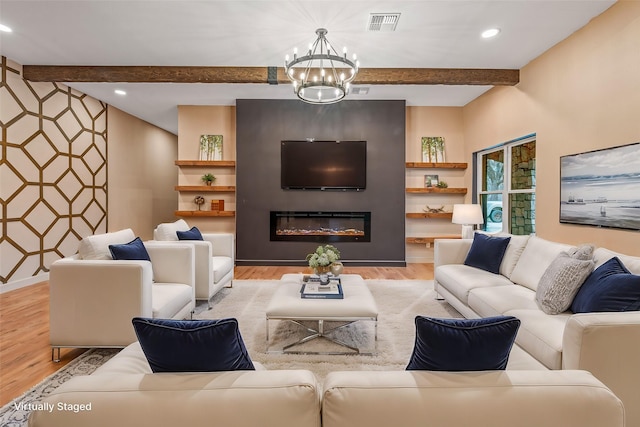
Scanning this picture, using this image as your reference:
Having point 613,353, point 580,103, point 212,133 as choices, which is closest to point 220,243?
point 212,133

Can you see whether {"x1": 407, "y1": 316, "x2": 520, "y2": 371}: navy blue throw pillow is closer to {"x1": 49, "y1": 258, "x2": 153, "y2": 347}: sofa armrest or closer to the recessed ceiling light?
{"x1": 49, "y1": 258, "x2": 153, "y2": 347}: sofa armrest

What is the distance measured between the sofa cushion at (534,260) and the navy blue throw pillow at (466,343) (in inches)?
83.7

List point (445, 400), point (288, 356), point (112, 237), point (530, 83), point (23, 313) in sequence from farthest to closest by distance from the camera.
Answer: point (530, 83), point (23, 313), point (112, 237), point (288, 356), point (445, 400)

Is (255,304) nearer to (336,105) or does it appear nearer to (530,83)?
(336,105)

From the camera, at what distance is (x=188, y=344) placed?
3.55 feet

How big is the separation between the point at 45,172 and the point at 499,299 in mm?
5844

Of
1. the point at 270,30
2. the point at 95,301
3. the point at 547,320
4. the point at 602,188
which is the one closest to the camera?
the point at 547,320

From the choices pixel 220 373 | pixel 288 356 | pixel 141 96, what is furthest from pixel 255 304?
pixel 141 96

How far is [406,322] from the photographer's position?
10.5 feet

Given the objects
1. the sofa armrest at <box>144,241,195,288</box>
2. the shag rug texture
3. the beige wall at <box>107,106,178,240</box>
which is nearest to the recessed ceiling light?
the shag rug texture

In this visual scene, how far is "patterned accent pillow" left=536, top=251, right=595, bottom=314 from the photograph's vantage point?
2.22m

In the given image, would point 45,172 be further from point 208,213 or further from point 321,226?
point 321,226

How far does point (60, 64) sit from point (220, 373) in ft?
16.9

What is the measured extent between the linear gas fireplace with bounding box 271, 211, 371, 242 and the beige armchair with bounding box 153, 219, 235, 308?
5.36ft
